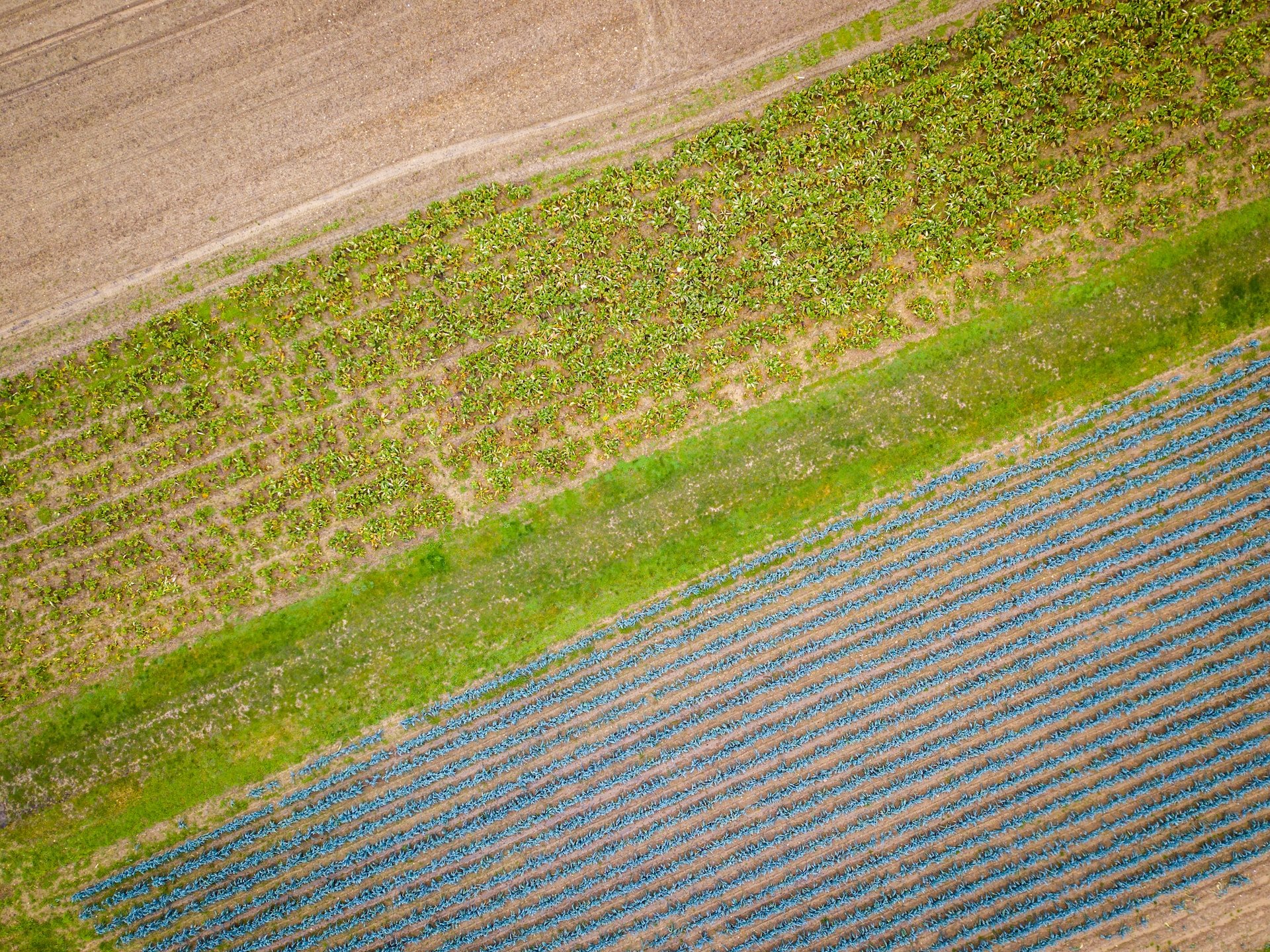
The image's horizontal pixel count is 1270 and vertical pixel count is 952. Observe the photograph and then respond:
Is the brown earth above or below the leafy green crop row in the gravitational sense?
below

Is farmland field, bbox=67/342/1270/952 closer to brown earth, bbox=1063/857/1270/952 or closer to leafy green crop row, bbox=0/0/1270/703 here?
brown earth, bbox=1063/857/1270/952

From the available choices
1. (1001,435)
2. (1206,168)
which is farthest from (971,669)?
(1206,168)

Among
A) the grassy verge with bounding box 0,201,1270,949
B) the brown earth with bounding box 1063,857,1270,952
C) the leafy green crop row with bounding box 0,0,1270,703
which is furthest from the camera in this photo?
the leafy green crop row with bounding box 0,0,1270,703

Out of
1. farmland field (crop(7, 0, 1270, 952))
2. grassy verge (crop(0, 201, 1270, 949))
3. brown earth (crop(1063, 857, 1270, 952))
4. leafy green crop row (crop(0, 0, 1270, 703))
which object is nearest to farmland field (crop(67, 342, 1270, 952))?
farmland field (crop(7, 0, 1270, 952))

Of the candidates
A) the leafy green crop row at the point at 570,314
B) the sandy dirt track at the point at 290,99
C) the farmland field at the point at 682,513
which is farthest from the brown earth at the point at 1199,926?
the sandy dirt track at the point at 290,99

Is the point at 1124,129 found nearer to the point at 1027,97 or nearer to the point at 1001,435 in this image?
the point at 1027,97

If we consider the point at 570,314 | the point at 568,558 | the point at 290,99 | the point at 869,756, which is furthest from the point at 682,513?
the point at 290,99
